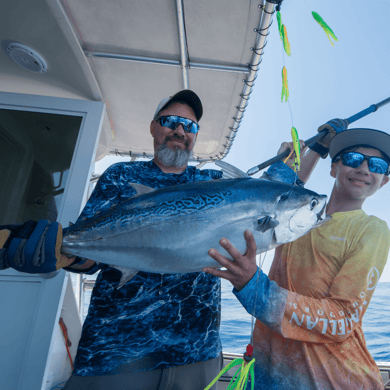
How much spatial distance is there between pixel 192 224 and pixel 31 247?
0.60 meters

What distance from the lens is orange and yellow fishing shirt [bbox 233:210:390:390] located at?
3.05 feet

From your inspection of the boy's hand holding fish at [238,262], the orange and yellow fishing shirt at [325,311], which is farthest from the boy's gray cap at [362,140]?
the boy's hand holding fish at [238,262]

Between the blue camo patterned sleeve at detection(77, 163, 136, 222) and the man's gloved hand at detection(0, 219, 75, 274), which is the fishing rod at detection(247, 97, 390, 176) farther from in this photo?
the man's gloved hand at detection(0, 219, 75, 274)

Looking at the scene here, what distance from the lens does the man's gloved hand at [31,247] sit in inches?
36.6

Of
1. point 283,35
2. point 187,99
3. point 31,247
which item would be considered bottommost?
point 31,247

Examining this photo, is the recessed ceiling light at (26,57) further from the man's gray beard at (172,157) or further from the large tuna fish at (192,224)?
the large tuna fish at (192,224)

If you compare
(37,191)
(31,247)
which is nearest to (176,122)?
(31,247)

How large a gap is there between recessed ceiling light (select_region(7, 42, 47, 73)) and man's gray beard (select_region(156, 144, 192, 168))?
155 cm

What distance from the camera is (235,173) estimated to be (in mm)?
Result: 1120

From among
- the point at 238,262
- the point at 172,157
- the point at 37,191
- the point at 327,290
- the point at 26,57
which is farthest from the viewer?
the point at 37,191

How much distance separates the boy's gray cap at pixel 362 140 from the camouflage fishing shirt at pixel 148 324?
90 cm

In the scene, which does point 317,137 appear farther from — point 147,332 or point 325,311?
point 147,332

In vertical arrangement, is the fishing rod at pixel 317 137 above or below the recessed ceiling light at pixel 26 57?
below

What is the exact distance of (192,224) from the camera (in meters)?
0.98
